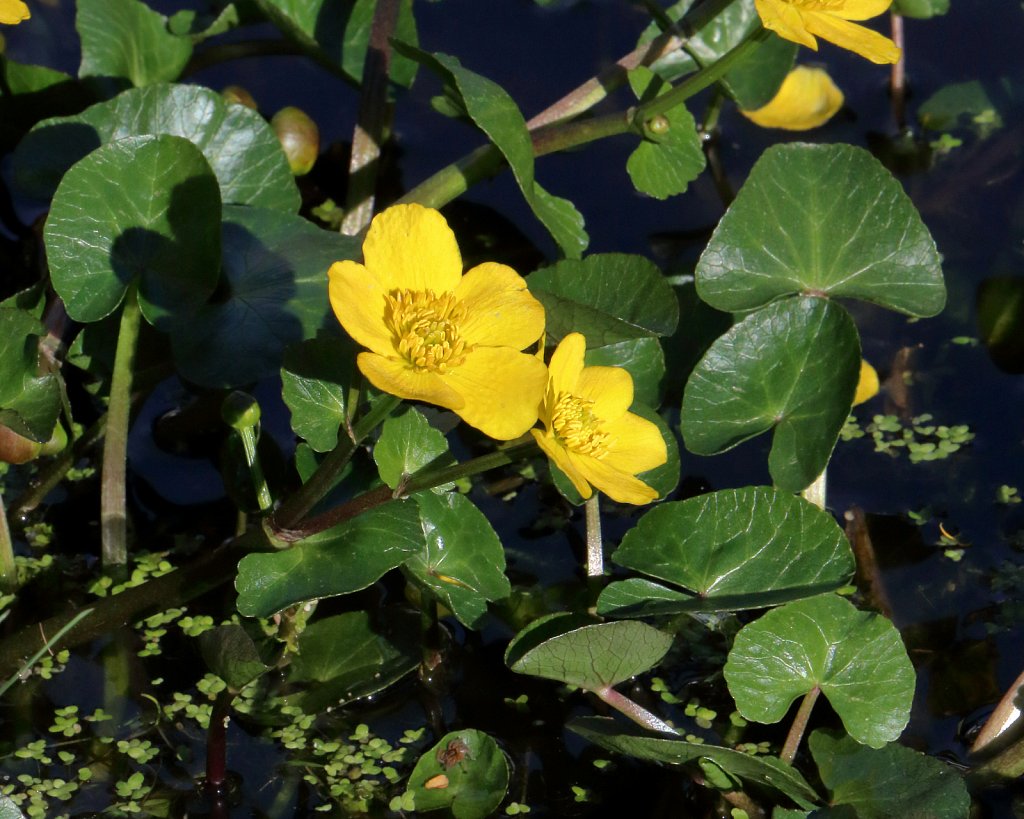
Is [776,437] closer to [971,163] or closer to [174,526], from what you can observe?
[174,526]

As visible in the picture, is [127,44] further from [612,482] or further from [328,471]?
[612,482]

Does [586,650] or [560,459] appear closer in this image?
[560,459]

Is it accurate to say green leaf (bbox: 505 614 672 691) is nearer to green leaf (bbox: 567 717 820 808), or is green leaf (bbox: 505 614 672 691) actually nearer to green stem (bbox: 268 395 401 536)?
green leaf (bbox: 567 717 820 808)

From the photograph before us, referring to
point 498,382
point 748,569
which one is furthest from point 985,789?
point 498,382

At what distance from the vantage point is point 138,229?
5.65 ft

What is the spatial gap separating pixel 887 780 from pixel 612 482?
0.57m

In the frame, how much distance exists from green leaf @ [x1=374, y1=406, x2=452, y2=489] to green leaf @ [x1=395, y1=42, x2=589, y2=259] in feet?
1.39

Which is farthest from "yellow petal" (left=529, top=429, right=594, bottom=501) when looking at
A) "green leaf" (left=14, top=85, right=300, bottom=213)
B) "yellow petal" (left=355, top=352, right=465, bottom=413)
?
"green leaf" (left=14, top=85, right=300, bottom=213)

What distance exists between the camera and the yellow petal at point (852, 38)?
159cm

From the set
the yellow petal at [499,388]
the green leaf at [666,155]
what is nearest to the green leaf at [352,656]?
the yellow petal at [499,388]

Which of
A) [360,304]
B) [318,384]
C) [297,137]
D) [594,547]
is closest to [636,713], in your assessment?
[594,547]

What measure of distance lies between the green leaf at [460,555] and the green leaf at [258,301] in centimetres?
31

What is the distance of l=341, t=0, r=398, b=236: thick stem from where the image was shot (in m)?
2.25

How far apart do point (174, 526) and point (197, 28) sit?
1005 mm
